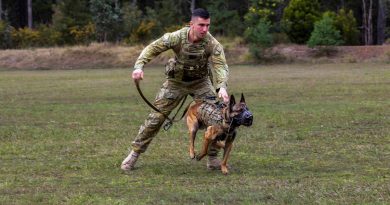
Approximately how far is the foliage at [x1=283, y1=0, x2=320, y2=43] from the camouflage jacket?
1638 inches

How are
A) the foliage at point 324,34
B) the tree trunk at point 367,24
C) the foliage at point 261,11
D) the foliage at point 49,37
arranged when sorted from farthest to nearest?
the tree trunk at point 367,24 < the foliage at point 49,37 < the foliage at point 261,11 < the foliage at point 324,34

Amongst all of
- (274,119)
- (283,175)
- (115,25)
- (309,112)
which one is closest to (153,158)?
(283,175)

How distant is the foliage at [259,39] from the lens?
157 ft

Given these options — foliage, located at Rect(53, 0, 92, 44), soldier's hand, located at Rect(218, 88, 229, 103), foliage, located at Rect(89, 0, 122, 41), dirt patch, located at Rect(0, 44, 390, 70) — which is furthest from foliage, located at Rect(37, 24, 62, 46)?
soldier's hand, located at Rect(218, 88, 229, 103)

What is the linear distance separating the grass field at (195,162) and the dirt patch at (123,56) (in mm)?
24287

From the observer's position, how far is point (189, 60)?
9.67m

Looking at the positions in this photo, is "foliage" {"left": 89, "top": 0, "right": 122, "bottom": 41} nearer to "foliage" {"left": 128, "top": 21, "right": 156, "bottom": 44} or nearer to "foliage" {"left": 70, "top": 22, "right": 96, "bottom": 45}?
"foliage" {"left": 70, "top": 22, "right": 96, "bottom": 45}

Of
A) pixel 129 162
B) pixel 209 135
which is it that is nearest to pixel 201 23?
pixel 209 135

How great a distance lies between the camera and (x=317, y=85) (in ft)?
94.3

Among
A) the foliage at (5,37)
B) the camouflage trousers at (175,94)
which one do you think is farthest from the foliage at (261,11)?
the camouflage trousers at (175,94)

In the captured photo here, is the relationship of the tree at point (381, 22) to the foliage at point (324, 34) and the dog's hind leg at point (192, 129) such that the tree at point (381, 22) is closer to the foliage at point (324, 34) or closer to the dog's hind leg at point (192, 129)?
the foliage at point (324, 34)

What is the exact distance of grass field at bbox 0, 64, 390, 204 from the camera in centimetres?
788

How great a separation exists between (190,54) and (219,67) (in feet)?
1.38

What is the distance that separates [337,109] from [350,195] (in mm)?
11624
